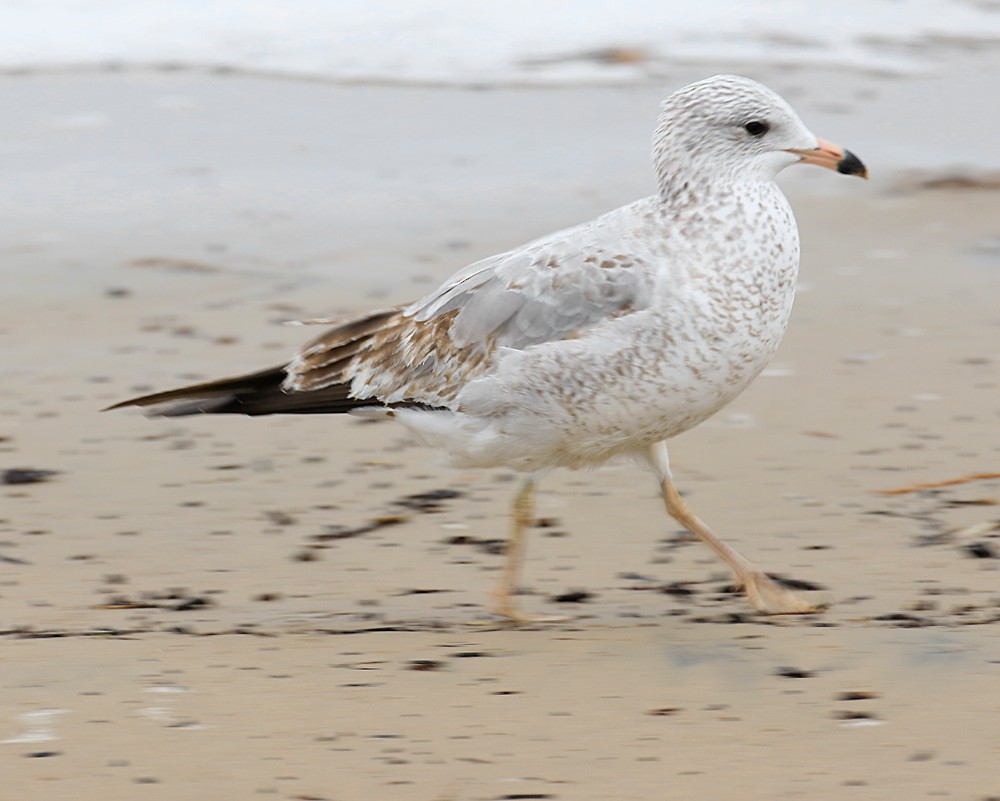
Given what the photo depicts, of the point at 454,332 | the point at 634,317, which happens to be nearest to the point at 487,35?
the point at 454,332

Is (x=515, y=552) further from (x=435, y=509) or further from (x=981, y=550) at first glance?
(x=981, y=550)

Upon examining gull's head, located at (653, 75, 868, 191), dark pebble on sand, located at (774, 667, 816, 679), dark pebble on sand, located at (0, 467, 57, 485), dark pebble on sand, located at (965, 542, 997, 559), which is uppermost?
gull's head, located at (653, 75, 868, 191)

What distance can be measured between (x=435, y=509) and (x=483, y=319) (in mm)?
1164

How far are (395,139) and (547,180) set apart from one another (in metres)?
1.27

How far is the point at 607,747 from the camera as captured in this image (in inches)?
154

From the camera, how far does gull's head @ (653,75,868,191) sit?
5000 millimetres

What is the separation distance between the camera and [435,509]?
6.14 meters

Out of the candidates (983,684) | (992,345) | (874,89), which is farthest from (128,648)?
(874,89)

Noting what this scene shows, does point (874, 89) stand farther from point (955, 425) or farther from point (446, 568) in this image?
point (446, 568)

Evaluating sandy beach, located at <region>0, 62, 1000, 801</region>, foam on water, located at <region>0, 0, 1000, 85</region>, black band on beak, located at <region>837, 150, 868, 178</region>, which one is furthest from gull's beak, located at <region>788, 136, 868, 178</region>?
foam on water, located at <region>0, 0, 1000, 85</region>

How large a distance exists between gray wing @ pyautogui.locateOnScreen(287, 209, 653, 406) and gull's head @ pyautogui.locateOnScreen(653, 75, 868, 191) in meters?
0.30

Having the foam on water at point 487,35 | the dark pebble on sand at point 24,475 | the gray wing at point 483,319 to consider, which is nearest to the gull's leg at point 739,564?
the gray wing at point 483,319

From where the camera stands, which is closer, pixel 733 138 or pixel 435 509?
pixel 733 138

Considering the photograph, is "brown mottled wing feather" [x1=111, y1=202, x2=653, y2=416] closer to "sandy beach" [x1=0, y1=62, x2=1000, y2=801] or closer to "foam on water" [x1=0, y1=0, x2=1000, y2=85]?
"sandy beach" [x1=0, y1=62, x2=1000, y2=801]
